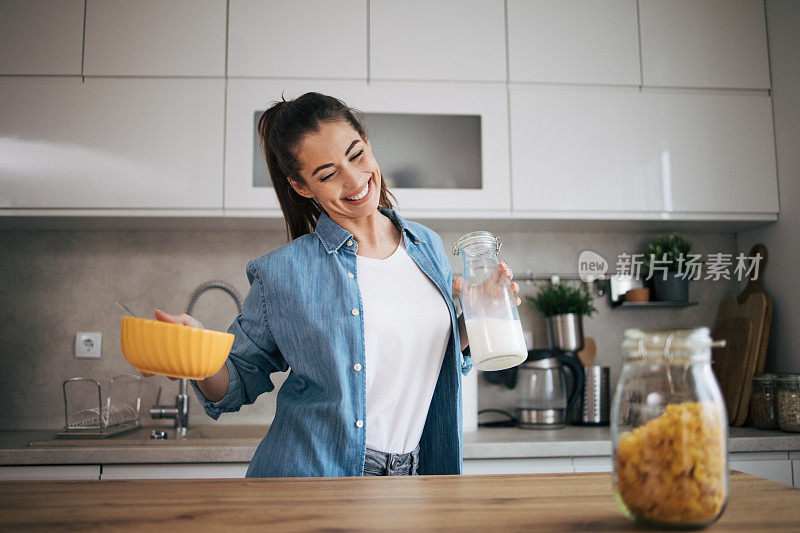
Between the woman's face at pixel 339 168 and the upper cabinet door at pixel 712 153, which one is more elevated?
the upper cabinet door at pixel 712 153

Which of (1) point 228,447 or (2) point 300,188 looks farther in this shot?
(1) point 228,447

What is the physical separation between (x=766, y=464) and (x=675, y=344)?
167 cm

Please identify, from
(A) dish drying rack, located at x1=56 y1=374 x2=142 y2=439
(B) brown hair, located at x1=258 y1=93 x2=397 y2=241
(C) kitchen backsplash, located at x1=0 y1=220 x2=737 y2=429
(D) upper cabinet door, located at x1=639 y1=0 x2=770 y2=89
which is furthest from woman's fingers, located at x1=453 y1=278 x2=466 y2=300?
(D) upper cabinet door, located at x1=639 y1=0 x2=770 y2=89

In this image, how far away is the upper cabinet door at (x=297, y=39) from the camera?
2.14 meters

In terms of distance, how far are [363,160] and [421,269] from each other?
0.25 m

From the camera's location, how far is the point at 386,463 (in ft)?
3.70

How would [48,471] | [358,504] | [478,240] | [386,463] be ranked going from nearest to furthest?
1. [358,504]
2. [478,240]
3. [386,463]
4. [48,471]

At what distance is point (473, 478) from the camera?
821 mm

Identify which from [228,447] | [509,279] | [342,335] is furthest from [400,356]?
[228,447]

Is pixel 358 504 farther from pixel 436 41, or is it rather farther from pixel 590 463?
pixel 436 41

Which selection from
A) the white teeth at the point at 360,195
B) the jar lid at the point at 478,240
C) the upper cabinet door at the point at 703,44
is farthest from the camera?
the upper cabinet door at the point at 703,44

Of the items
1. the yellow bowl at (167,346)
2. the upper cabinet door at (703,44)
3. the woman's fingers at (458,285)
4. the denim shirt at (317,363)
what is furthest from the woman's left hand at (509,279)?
the upper cabinet door at (703,44)

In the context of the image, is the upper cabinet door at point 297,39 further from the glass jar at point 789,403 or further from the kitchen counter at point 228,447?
the glass jar at point 789,403

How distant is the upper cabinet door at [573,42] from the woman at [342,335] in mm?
1186
